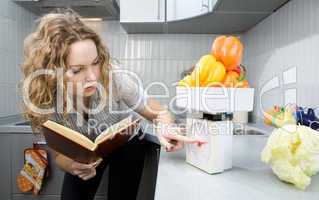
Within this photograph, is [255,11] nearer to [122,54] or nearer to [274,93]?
[274,93]

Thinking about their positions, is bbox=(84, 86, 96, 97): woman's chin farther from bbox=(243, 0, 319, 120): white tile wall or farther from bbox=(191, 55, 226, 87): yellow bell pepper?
bbox=(243, 0, 319, 120): white tile wall

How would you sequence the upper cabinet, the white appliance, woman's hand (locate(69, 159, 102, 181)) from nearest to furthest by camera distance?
the white appliance → woman's hand (locate(69, 159, 102, 181)) → the upper cabinet

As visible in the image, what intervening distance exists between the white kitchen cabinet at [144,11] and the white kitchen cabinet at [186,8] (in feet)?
0.16

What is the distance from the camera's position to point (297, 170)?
0.46 m

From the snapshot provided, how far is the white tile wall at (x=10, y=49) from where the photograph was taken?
56.0 inches

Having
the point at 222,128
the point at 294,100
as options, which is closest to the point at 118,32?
the point at 294,100

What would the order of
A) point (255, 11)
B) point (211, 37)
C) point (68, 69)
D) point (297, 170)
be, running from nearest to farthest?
point (297, 170), point (68, 69), point (255, 11), point (211, 37)

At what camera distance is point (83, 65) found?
0.76 meters

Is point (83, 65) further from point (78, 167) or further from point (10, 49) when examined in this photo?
point (10, 49)

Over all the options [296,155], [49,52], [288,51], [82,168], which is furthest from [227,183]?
[288,51]

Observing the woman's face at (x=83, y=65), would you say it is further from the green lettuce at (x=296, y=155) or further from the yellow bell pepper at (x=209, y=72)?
the green lettuce at (x=296, y=155)

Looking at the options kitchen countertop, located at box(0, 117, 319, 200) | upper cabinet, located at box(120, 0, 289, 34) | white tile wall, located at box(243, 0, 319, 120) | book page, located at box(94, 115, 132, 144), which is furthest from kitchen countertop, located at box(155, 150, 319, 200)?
upper cabinet, located at box(120, 0, 289, 34)

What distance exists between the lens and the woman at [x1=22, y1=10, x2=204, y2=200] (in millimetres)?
760

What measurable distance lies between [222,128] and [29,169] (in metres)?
1.11
